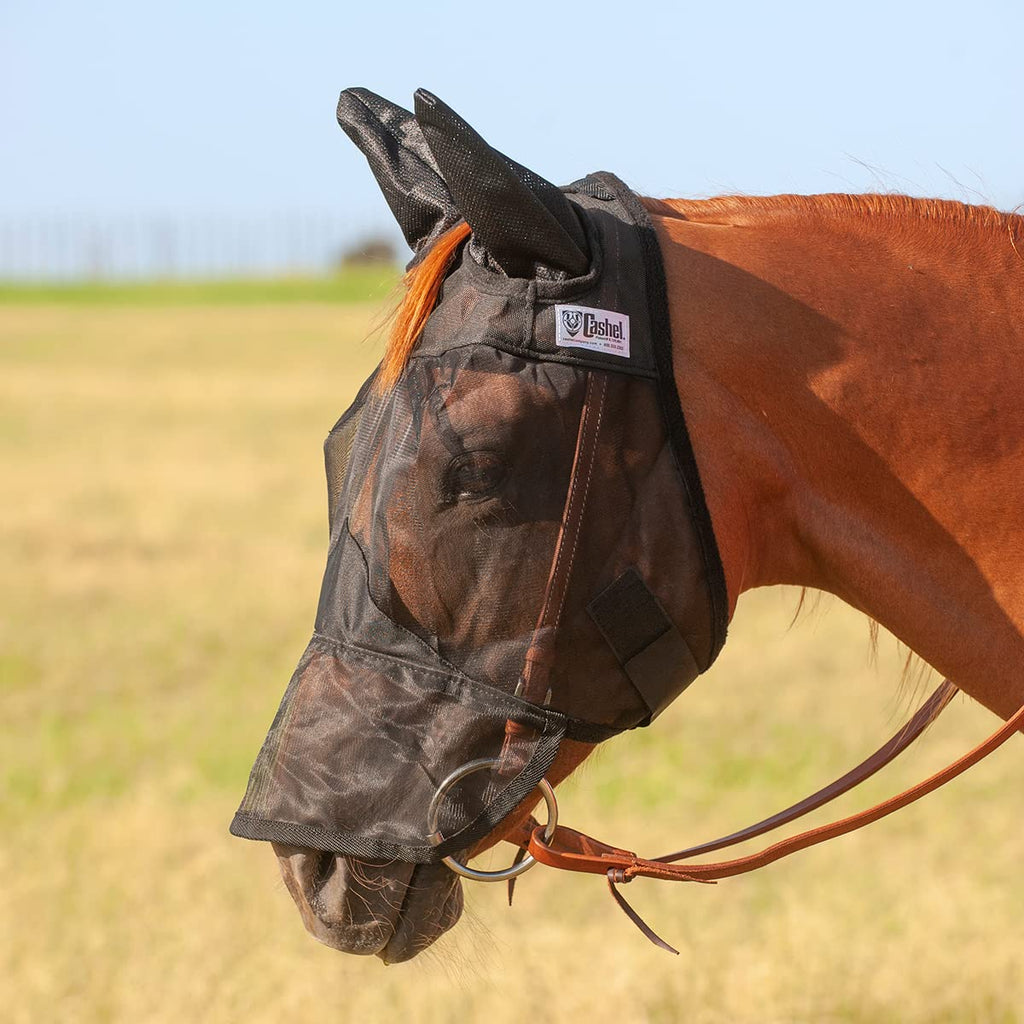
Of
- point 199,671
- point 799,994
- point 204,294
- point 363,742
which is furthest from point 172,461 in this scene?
point 204,294

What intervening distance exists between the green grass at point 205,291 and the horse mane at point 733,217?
37.6 m

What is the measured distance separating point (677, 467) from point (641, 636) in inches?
11.8

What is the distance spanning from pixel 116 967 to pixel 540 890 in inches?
62.2

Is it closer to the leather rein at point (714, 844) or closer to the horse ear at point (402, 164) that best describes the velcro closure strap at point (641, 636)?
the leather rein at point (714, 844)

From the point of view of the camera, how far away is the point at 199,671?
7789 mm

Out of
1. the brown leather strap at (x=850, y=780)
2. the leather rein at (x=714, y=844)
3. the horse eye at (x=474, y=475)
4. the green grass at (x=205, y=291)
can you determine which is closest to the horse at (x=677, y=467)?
the horse eye at (x=474, y=475)

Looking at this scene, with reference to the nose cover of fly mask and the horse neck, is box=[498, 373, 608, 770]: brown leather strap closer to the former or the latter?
the nose cover of fly mask

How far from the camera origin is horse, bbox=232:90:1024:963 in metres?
2.09

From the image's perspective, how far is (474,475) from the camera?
2078 millimetres

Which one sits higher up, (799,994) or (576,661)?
(576,661)

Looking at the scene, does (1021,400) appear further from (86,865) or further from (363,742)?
(86,865)

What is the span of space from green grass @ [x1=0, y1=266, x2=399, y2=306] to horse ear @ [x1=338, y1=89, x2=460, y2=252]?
37.5 metres

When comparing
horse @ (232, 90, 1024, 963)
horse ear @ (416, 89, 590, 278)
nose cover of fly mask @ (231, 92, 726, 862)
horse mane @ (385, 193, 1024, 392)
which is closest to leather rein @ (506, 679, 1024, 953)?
horse @ (232, 90, 1024, 963)

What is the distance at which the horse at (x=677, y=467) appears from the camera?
6.86ft
